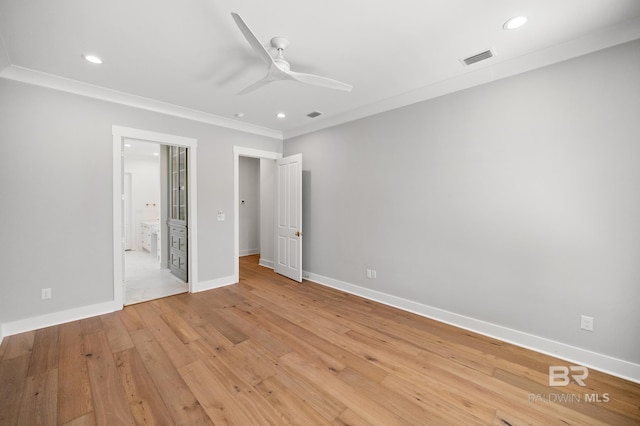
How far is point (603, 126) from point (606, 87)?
0.33m

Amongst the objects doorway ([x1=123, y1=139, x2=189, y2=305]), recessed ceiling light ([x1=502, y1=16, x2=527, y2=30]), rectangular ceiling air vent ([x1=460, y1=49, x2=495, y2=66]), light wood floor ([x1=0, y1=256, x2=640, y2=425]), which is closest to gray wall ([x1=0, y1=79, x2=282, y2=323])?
light wood floor ([x1=0, y1=256, x2=640, y2=425])

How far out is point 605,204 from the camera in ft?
7.10

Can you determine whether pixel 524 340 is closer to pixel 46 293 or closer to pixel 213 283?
pixel 213 283

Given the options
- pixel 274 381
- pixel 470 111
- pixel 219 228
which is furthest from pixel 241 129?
pixel 274 381

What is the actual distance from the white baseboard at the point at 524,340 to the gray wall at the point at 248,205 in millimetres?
4308

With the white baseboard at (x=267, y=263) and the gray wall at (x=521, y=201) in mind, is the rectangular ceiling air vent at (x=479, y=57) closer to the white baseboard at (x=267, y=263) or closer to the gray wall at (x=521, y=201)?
the gray wall at (x=521, y=201)

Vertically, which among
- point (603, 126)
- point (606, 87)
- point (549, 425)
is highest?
point (606, 87)

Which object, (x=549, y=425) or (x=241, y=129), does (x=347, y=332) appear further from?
(x=241, y=129)

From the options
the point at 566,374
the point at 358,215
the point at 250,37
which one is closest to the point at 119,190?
the point at 250,37

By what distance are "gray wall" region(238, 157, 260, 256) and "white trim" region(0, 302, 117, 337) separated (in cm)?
379

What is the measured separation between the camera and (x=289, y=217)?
4.76 m

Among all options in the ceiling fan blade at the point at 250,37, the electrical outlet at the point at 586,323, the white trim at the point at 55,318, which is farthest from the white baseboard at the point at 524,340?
the white trim at the point at 55,318

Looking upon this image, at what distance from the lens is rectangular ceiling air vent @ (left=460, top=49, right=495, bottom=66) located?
242cm

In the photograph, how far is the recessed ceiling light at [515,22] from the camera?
6.47 ft
